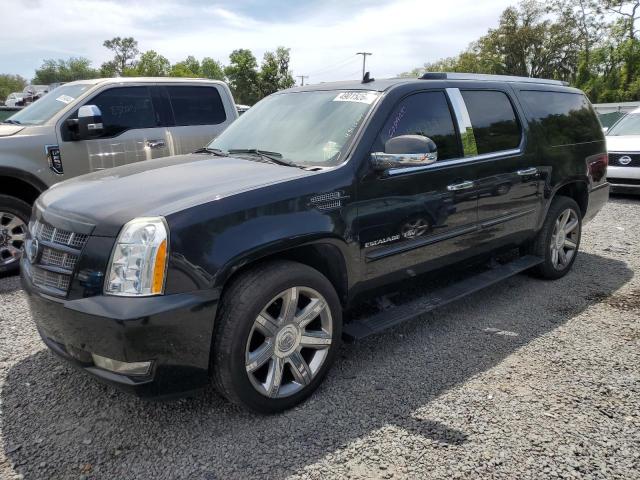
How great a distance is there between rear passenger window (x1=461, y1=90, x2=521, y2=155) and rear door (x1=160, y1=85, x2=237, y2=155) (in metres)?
3.39

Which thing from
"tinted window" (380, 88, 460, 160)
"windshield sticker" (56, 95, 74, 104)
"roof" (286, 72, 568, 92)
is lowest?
"tinted window" (380, 88, 460, 160)

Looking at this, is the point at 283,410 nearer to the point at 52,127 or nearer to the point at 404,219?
the point at 404,219

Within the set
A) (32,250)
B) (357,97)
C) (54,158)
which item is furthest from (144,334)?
(54,158)

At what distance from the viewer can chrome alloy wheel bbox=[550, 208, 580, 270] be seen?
4.84 m

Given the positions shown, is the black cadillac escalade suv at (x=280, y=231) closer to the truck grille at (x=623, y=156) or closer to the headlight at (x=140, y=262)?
the headlight at (x=140, y=262)

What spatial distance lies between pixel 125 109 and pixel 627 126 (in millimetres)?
9859

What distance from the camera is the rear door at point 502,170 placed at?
3.87 meters

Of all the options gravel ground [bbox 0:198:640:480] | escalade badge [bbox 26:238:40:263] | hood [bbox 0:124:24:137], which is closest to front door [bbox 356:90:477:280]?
gravel ground [bbox 0:198:640:480]

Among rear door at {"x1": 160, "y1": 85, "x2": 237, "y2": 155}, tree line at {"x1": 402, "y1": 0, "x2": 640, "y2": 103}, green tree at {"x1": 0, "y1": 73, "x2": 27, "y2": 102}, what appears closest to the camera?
rear door at {"x1": 160, "y1": 85, "x2": 237, "y2": 155}

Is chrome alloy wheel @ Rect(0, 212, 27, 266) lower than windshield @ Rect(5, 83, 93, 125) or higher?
lower

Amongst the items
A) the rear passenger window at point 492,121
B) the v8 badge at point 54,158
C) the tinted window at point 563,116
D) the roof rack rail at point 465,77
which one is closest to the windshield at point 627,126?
the tinted window at point 563,116

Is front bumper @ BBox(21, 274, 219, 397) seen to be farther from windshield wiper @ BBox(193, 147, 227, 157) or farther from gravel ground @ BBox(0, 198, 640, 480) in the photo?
windshield wiper @ BBox(193, 147, 227, 157)

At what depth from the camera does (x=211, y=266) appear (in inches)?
95.0

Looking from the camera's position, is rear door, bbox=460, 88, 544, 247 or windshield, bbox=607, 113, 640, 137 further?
windshield, bbox=607, 113, 640, 137
